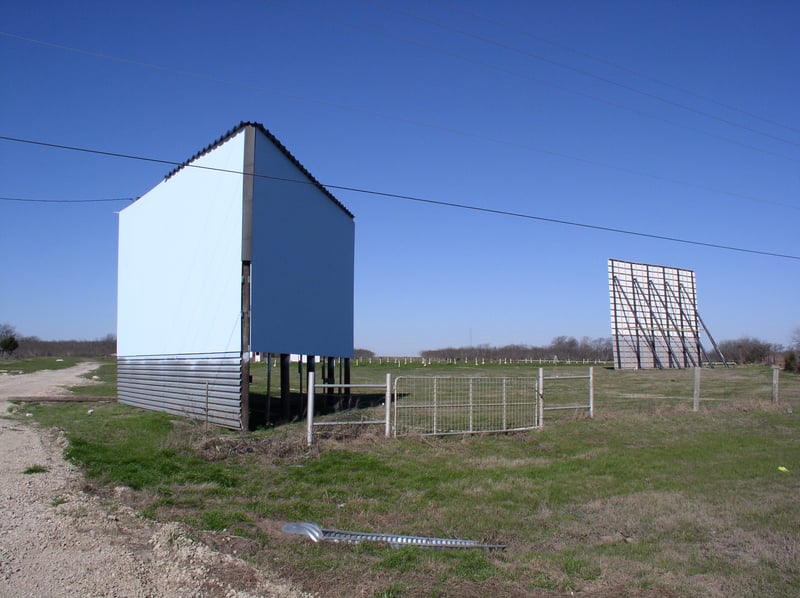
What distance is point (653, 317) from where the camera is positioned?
136 ft

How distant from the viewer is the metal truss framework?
3988cm

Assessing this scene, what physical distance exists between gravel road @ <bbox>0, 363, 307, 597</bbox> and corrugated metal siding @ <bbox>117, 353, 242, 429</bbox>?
18.6ft

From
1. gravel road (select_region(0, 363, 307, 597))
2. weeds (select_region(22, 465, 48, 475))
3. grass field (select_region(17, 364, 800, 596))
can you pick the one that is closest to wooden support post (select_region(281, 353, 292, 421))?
grass field (select_region(17, 364, 800, 596))

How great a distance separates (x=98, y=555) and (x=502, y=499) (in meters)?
4.84

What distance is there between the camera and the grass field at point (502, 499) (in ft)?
17.6

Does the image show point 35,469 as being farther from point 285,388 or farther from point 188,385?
point 285,388

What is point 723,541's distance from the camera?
6.33 m

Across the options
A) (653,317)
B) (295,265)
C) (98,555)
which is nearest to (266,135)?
(295,265)

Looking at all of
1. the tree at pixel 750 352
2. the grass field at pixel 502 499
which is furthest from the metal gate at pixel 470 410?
the tree at pixel 750 352

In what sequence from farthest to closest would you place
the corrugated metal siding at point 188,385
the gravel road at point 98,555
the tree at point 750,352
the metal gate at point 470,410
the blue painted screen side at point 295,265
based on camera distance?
the tree at point 750,352 < the blue painted screen side at point 295,265 < the corrugated metal siding at point 188,385 < the metal gate at point 470,410 < the gravel road at point 98,555

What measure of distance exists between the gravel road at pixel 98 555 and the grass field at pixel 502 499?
1.13ft

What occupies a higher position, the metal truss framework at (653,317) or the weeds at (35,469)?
the metal truss framework at (653,317)

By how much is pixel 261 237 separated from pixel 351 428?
5103 mm

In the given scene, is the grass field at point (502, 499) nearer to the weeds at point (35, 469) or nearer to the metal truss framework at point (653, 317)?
the weeds at point (35, 469)
